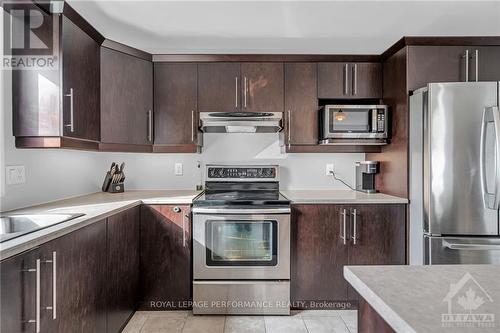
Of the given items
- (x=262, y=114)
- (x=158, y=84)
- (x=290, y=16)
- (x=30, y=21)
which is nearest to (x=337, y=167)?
(x=262, y=114)

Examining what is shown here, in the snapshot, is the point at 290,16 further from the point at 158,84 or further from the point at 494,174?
the point at 494,174

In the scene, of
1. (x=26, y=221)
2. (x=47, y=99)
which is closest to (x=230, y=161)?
(x=47, y=99)

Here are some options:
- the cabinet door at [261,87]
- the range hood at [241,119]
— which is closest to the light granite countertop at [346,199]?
the range hood at [241,119]

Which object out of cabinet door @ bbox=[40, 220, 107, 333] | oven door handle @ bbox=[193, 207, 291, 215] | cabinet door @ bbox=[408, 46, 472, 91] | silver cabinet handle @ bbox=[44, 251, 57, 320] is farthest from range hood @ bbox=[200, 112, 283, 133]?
silver cabinet handle @ bbox=[44, 251, 57, 320]

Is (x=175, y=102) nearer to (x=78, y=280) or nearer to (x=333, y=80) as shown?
(x=333, y=80)

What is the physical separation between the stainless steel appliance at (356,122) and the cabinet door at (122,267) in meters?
1.66

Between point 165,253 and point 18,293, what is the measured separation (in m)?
1.36

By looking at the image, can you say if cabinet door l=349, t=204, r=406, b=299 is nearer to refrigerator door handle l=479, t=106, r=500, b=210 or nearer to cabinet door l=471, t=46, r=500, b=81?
refrigerator door handle l=479, t=106, r=500, b=210

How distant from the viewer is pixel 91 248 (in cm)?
177

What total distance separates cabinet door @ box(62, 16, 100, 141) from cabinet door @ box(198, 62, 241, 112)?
837mm

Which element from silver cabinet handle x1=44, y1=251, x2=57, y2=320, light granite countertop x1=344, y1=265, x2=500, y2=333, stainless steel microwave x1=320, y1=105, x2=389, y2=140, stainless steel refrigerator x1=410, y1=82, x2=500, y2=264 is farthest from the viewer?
stainless steel microwave x1=320, y1=105, x2=389, y2=140

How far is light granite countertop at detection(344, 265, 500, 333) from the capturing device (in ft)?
1.98

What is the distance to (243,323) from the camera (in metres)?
2.41

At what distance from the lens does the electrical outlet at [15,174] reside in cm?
190
